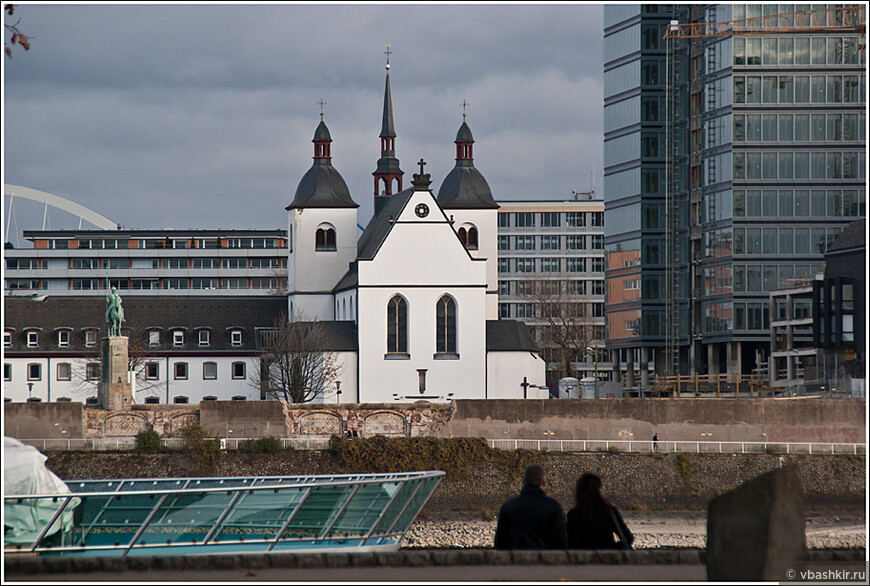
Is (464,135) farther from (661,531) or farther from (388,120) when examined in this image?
(661,531)

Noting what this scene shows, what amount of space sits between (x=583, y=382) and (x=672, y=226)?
11.7 m

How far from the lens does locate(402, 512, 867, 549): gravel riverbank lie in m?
43.3

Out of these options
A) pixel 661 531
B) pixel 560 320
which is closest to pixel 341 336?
pixel 661 531

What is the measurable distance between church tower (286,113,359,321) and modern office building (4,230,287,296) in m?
62.8

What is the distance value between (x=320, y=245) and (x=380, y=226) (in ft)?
15.7

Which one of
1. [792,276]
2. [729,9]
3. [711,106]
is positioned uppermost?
[729,9]

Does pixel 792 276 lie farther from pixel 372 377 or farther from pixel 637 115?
pixel 372 377

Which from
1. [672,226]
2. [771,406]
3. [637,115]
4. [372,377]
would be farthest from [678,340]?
[771,406]

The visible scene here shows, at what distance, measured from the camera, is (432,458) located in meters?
54.5

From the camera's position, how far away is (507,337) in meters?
78.2

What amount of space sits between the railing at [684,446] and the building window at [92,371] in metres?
35.8

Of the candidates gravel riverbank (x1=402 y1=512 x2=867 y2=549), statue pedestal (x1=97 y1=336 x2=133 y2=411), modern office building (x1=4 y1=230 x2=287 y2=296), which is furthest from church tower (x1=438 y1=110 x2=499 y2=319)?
modern office building (x1=4 y1=230 x2=287 y2=296)

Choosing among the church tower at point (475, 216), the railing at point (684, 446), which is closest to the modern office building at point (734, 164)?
the church tower at point (475, 216)

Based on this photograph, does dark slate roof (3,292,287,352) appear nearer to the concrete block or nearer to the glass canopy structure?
the glass canopy structure
